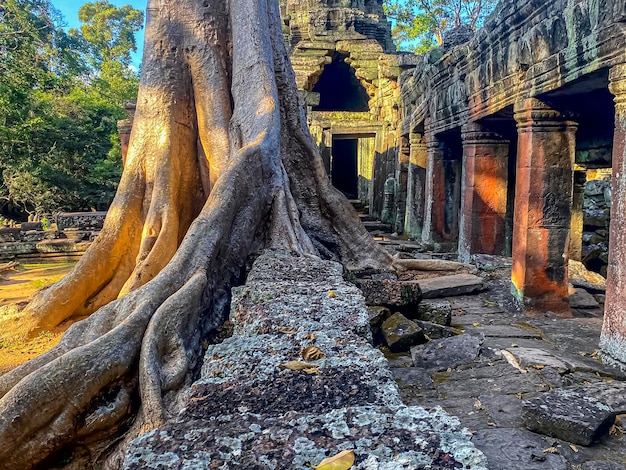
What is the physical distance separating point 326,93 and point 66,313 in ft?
56.8

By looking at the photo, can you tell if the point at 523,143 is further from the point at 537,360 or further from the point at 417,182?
the point at 417,182

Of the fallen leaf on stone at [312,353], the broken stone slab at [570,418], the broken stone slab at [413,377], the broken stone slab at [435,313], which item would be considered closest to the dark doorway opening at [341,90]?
the broken stone slab at [435,313]

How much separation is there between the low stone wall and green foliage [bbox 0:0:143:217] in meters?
14.7

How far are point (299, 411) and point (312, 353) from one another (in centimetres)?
34

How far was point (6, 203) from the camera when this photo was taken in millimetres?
17250

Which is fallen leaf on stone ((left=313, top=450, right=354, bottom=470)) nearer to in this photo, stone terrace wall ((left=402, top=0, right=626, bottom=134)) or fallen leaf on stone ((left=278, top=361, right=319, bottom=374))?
fallen leaf on stone ((left=278, top=361, right=319, bottom=374))

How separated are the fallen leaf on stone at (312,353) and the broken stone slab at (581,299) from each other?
15.6ft

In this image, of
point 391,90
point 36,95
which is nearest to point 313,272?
point 391,90

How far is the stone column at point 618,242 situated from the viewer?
3695mm

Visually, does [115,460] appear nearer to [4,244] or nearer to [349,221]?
[349,221]

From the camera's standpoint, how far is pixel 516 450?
259 cm

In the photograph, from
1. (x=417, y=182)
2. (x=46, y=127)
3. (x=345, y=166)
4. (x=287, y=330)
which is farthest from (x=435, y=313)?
(x=345, y=166)

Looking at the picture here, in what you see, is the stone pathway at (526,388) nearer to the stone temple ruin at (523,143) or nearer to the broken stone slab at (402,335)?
the broken stone slab at (402,335)

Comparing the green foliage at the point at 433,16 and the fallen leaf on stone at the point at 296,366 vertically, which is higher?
the green foliage at the point at 433,16
